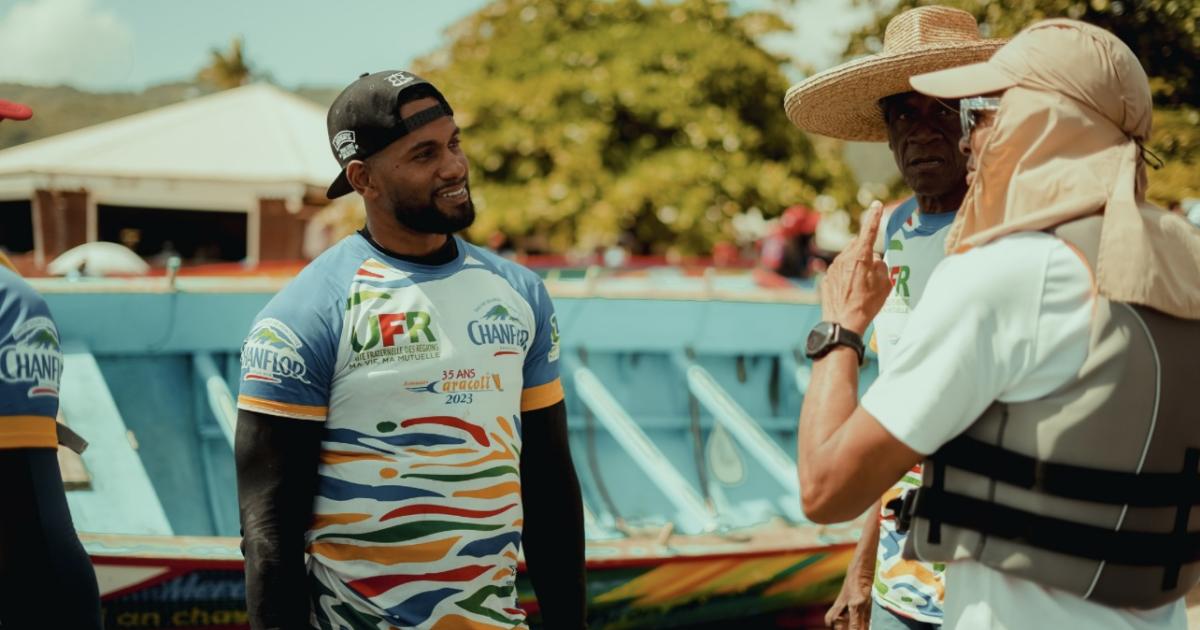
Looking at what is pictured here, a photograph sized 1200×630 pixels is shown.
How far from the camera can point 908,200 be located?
9.48 ft

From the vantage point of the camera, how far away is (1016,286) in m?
1.53

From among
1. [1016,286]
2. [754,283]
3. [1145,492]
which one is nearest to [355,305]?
[1016,286]

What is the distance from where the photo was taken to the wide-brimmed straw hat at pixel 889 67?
2.69 meters

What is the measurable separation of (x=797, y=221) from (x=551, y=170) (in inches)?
234

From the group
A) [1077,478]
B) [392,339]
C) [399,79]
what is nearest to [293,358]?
[392,339]

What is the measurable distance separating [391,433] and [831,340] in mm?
896

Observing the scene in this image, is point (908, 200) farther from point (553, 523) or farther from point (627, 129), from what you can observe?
point (627, 129)

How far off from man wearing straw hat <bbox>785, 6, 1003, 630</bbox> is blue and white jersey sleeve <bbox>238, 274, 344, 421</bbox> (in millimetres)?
1200

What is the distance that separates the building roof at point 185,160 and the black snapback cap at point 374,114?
48.9 feet

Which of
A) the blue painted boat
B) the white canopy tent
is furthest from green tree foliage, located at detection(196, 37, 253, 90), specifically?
the blue painted boat

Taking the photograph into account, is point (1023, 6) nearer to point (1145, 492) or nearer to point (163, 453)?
point (1145, 492)

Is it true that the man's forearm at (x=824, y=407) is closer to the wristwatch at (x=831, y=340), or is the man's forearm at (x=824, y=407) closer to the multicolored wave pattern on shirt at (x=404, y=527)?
the wristwatch at (x=831, y=340)

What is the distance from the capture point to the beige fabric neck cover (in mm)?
1519

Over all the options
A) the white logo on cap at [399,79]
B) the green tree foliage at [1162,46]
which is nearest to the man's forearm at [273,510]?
the white logo on cap at [399,79]
